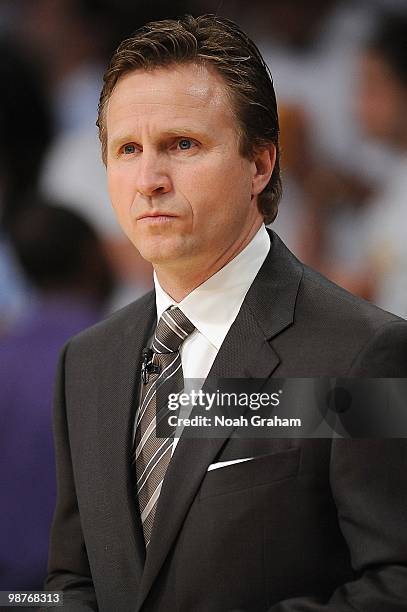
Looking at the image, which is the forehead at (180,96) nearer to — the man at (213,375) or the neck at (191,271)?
the man at (213,375)

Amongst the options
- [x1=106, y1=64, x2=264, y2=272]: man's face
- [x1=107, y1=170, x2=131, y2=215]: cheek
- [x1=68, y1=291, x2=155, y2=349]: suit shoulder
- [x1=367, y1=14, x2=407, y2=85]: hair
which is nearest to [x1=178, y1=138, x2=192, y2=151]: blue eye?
[x1=106, y1=64, x2=264, y2=272]: man's face

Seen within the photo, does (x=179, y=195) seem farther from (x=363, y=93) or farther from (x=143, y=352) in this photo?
(x=363, y=93)

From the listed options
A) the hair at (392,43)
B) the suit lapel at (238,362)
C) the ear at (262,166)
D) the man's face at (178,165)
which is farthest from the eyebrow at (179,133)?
the hair at (392,43)

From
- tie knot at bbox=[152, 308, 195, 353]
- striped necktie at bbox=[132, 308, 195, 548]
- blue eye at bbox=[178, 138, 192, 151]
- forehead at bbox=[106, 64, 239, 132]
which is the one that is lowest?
striped necktie at bbox=[132, 308, 195, 548]

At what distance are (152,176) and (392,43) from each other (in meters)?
0.62

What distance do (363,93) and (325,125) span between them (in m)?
0.09

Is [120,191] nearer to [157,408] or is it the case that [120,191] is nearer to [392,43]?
[157,408]

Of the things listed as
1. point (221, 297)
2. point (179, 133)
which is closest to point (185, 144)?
point (179, 133)

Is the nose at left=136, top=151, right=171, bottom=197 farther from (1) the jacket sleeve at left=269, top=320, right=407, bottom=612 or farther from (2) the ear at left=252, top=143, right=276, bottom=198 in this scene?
(1) the jacket sleeve at left=269, top=320, right=407, bottom=612

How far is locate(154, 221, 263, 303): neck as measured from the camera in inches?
60.9

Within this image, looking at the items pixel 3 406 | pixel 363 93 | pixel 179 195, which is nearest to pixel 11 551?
pixel 3 406

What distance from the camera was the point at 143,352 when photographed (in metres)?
1.63

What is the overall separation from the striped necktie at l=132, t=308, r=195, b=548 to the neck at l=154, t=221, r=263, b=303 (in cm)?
4

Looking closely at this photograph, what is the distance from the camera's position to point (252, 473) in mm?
1410
